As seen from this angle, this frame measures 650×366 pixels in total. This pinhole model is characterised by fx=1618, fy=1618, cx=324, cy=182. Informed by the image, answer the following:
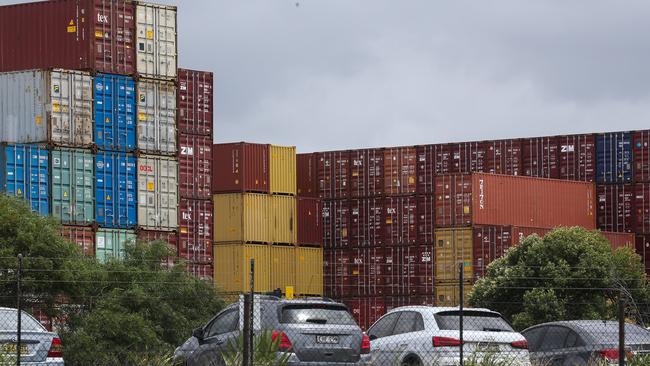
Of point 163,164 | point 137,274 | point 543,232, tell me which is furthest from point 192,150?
point 543,232

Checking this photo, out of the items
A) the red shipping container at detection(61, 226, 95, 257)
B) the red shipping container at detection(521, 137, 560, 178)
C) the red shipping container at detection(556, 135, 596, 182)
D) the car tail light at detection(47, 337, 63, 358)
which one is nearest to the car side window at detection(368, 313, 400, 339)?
the car tail light at detection(47, 337, 63, 358)

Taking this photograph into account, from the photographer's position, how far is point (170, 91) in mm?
57000

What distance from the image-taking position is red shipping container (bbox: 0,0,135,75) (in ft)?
180

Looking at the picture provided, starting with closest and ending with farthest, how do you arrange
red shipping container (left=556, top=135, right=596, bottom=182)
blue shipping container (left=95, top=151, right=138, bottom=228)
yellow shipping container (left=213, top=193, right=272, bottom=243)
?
blue shipping container (left=95, top=151, right=138, bottom=228) → yellow shipping container (left=213, top=193, right=272, bottom=243) → red shipping container (left=556, top=135, right=596, bottom=182)

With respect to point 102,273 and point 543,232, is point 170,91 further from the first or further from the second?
point 543,232

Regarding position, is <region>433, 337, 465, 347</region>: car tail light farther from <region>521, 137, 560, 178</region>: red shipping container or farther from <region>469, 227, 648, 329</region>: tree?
<region>521, 137, 560, 178</region>: red shipping container

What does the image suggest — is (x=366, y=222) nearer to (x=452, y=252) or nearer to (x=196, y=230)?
(x=452, y=252)

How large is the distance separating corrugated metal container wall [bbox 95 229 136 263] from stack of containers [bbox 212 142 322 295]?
38.2ft

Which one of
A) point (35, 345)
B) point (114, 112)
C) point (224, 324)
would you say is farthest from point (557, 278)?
point (35, 345)

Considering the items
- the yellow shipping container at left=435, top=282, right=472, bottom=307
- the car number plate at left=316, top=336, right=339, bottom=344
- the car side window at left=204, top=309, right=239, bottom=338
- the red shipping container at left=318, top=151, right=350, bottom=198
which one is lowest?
the yellow shipping container at left=435, top=282, right=472, bottom=307

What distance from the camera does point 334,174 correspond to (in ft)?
246

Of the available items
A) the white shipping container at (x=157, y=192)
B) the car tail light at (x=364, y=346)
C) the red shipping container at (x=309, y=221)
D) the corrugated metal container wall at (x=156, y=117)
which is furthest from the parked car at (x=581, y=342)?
the red shipping container at (x=309, y=221)

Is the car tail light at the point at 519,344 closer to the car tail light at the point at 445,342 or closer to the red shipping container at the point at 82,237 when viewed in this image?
the car tail light at the point at 445,342

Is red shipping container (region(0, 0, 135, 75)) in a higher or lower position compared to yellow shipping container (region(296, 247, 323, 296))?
higher
